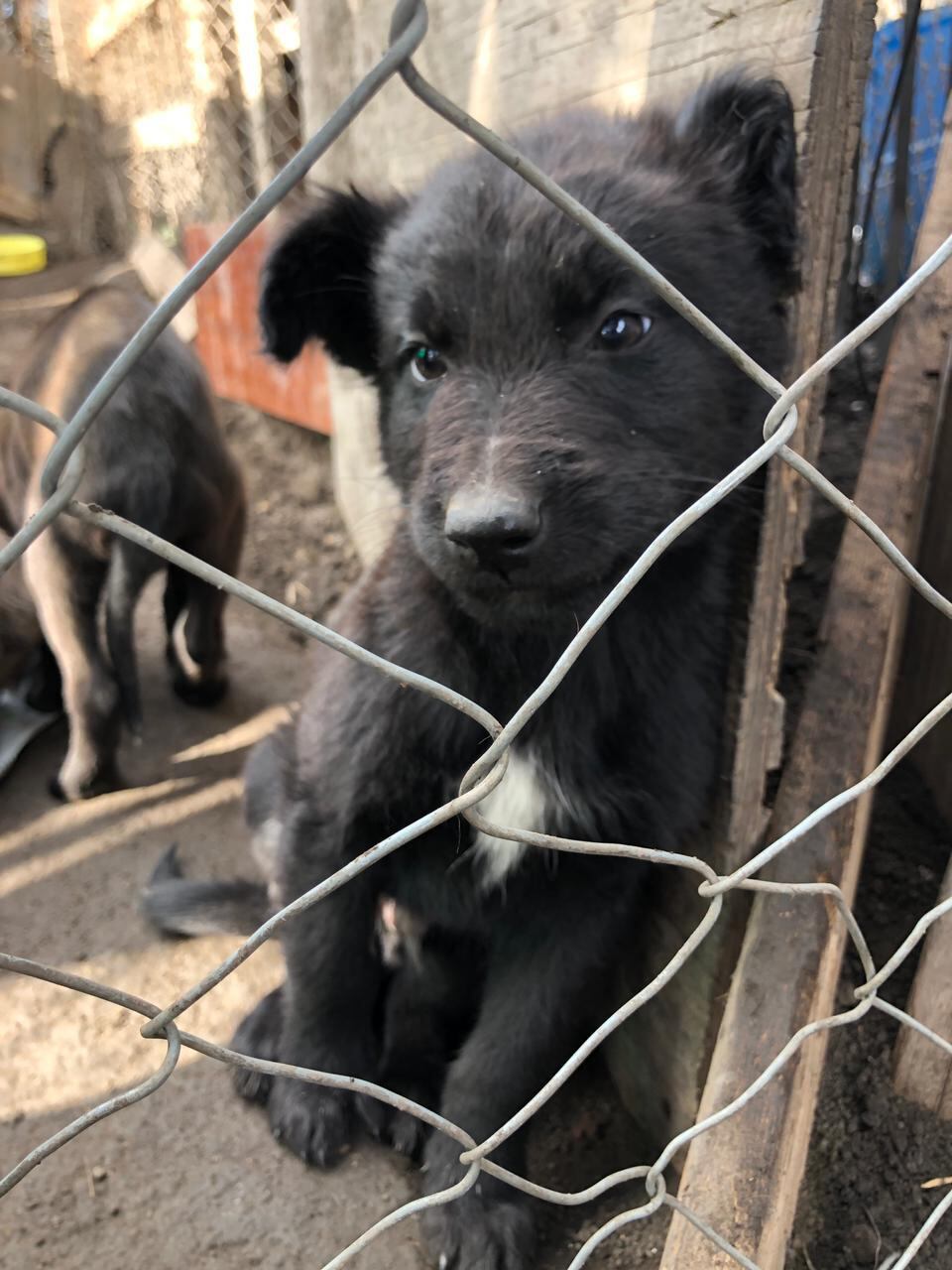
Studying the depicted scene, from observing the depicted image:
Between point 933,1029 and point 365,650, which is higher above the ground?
point 365,650

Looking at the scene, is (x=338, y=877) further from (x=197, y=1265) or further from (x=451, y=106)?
(x=197, y=1265)

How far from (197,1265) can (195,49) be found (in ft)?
20.2

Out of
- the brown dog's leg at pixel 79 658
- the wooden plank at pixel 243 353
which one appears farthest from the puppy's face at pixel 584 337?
the wooden plank at pixel 243 353

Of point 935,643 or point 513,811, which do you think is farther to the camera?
point 935,643

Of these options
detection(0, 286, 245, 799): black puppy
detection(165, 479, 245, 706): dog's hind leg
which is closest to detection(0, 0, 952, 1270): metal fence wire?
detection(0, 286, 245, 799): black puppy

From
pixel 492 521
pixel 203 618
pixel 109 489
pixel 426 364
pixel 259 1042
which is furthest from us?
pixel 203 618

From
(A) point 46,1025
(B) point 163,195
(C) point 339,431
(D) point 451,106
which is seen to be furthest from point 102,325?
(B) point 163,195

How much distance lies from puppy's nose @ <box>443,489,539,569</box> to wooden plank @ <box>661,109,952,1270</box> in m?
0.77

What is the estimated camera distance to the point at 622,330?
139 cm

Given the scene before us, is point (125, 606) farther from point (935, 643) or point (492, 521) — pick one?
point (935, 643)

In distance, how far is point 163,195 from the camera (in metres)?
7.52

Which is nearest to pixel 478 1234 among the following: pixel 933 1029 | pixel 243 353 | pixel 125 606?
pixel 933 1029

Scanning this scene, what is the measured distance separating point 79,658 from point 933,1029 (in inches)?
90.3

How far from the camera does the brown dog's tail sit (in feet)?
7.29
